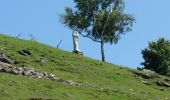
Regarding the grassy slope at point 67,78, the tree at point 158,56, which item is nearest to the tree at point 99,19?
the tree at point 158,56

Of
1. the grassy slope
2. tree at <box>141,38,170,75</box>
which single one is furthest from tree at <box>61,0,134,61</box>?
the grassy slope

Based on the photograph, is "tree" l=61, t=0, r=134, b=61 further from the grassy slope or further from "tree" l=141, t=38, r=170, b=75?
the grassy slope

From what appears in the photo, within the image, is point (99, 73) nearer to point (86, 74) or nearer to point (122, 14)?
point (86, 74)

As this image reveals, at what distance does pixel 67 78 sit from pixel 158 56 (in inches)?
1422

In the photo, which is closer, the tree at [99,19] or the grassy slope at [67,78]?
the grassy slope at [67,78]

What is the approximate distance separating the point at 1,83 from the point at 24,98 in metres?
3.03

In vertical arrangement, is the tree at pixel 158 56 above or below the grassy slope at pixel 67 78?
above

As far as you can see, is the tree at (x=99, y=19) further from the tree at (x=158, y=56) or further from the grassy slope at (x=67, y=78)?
the grassy slope at (x=67, y=78)

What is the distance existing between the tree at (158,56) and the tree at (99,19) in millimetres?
4135

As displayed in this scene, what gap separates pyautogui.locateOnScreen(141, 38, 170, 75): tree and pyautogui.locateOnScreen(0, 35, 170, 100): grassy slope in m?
21.0

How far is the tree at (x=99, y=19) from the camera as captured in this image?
8194 centimetres

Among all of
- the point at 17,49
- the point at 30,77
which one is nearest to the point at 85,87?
the point at 30,77

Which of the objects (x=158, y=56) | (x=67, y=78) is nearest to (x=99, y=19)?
(x=158, y=56)

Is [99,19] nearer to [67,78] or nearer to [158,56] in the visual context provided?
[158,56]
